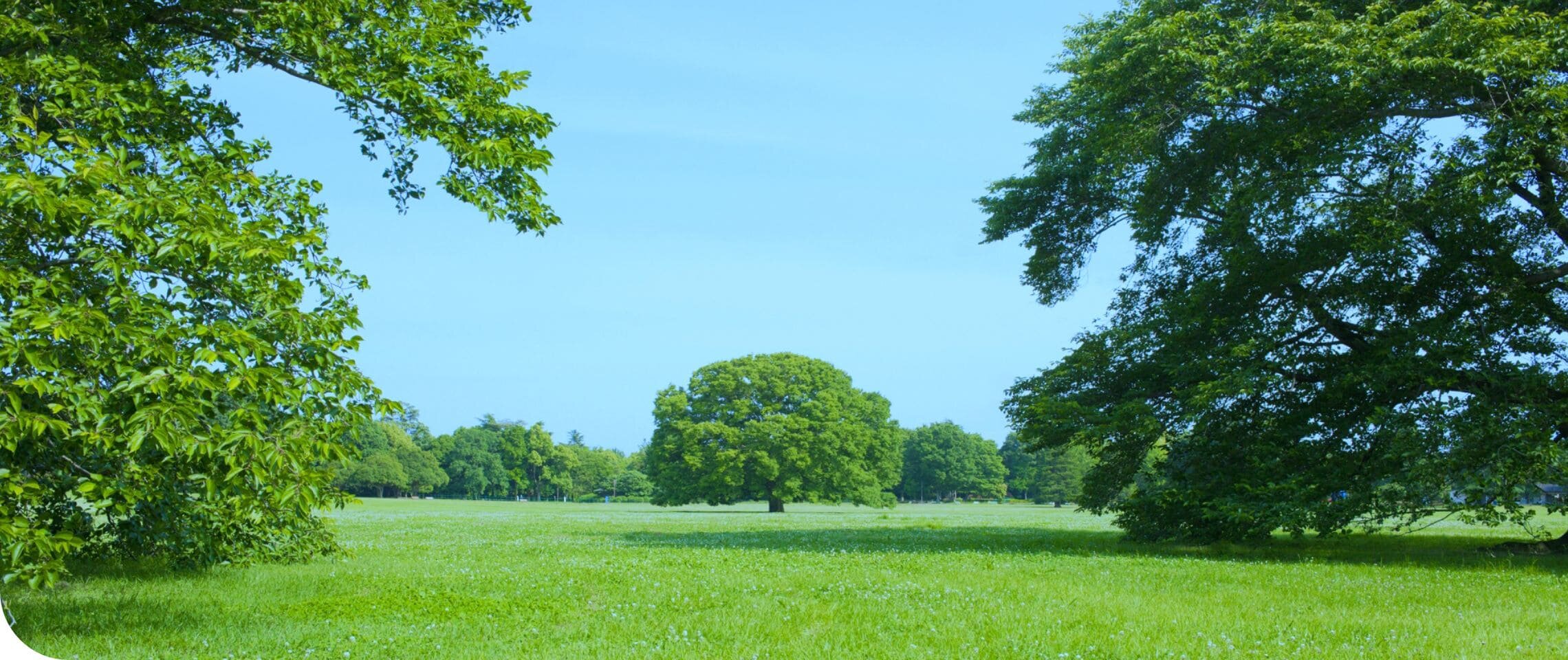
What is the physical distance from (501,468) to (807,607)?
120881 mm

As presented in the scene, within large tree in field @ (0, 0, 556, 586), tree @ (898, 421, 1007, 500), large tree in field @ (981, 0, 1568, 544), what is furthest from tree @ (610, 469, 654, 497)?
large tree in field @ (0, 0, 556, 586)

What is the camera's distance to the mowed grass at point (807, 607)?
9.49 metres

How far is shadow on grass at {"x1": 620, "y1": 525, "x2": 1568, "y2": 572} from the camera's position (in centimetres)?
2036

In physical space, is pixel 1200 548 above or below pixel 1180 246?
below

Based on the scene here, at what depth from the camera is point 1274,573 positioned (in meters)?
16.5

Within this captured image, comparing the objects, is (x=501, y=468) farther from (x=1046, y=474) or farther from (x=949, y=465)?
(x=1046, y=474)

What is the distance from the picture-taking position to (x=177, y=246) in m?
7.90

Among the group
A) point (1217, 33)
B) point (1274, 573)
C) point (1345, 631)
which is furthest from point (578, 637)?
point (1217, 33)

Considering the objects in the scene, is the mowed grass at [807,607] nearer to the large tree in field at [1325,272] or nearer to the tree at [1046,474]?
the large tree in field at [1325,272]

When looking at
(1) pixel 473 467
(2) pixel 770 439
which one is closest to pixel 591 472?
(1) pixel 473 467

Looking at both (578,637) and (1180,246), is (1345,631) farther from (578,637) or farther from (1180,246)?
(1180,246)

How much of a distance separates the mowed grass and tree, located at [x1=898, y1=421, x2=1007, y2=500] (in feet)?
353

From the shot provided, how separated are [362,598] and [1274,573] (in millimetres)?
14099

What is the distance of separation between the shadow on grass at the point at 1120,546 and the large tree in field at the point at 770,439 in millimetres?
35223
